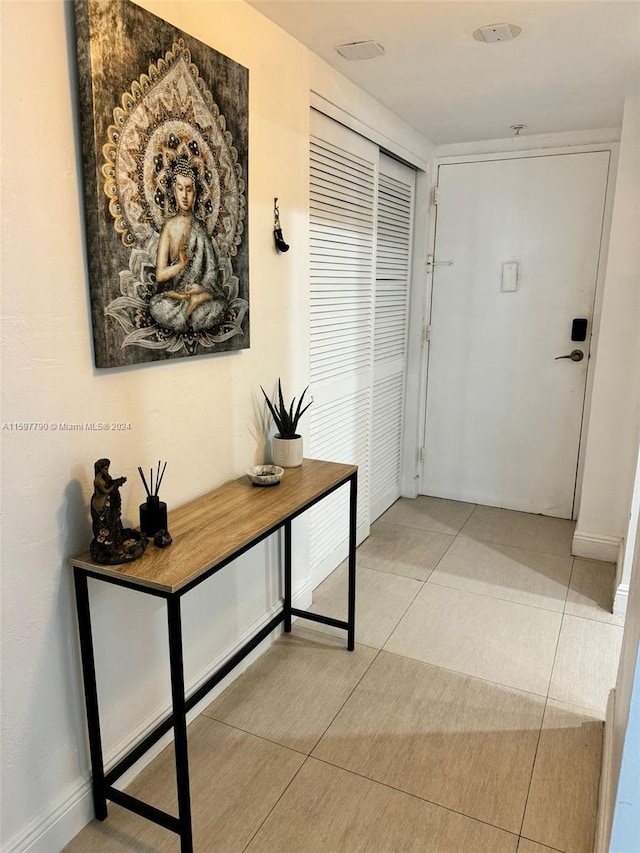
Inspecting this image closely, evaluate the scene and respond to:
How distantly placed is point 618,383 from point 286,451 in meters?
1.78

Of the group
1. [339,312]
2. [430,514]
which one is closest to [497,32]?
[339,312]

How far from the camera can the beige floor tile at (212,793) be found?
1570mm

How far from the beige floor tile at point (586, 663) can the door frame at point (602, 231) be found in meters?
1.28

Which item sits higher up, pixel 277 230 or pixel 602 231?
pixel 602 231

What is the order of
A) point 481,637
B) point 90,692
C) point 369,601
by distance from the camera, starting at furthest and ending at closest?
point 369,601
point 481,637
point 90,692

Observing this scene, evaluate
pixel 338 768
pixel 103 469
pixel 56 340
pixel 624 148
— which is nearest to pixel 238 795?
pixel 338 768

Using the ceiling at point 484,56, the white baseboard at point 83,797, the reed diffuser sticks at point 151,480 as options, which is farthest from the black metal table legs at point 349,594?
the ceiling at point 484,56

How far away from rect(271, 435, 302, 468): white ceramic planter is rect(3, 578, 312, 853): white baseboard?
0.66m

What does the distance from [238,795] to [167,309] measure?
1.36 m

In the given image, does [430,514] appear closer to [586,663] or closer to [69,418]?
[586,663]

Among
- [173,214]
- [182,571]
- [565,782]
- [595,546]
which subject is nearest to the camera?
[182,571]

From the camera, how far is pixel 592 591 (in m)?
2.88

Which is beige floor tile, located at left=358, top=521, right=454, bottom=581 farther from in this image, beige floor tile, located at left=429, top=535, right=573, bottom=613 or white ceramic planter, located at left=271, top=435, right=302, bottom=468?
white ceramic planter, located at left=271, top=435, right=302, bottom=468

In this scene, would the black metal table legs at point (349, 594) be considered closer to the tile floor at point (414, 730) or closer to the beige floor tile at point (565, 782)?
the tile floor at point (414, 730)
